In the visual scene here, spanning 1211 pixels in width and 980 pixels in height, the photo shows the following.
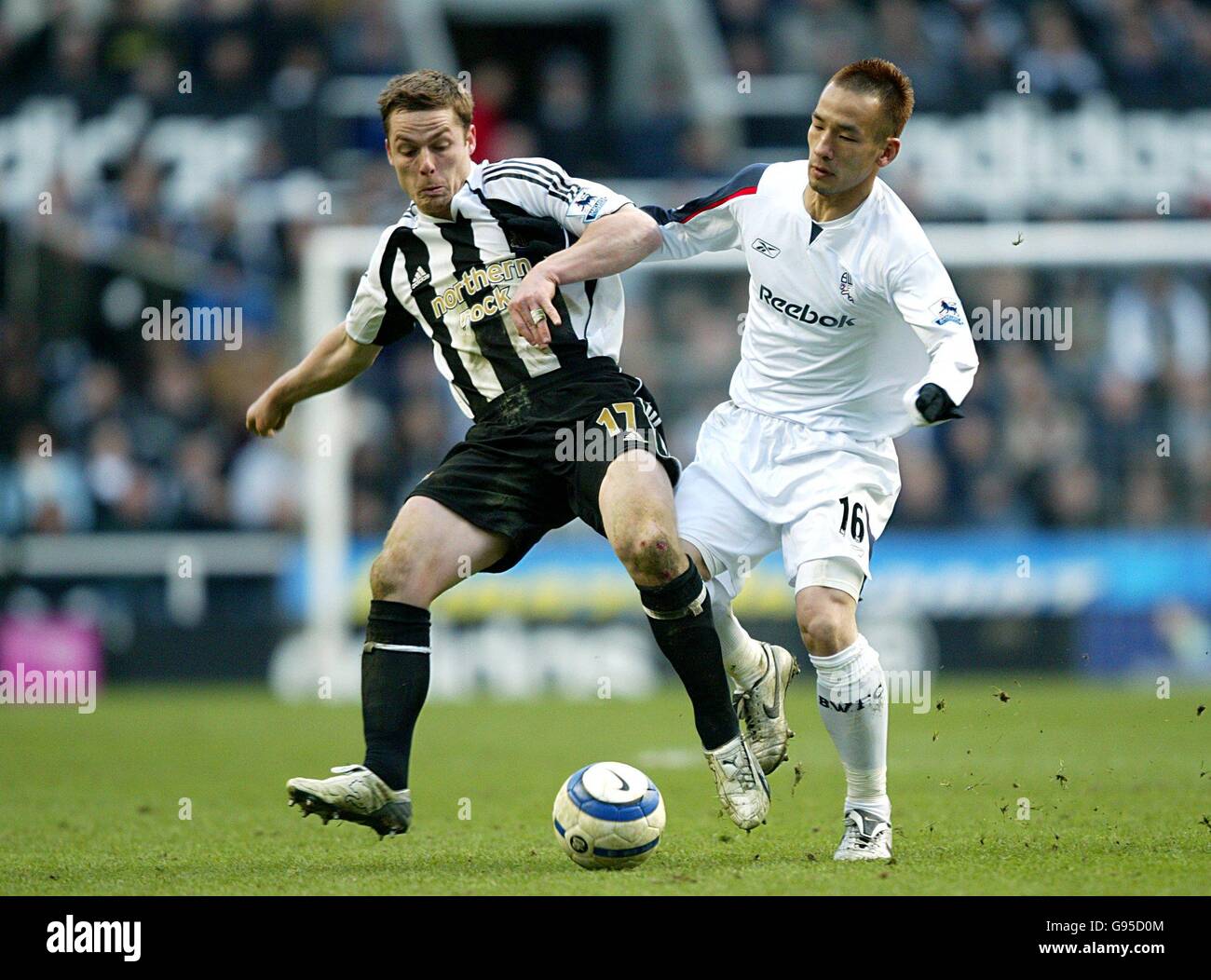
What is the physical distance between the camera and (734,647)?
20.4 ft

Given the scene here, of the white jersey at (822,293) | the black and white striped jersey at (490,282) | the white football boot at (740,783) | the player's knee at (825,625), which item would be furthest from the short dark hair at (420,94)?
the white football boot at (740,783)

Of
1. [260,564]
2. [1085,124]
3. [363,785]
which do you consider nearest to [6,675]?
[260,564]

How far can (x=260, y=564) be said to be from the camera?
14.1 meters

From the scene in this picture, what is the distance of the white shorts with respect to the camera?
5742 mm

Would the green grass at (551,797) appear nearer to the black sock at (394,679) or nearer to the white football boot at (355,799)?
the white football boot at (355,799)

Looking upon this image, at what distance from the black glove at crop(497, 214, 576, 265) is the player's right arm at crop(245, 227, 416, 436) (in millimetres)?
459

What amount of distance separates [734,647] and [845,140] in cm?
183

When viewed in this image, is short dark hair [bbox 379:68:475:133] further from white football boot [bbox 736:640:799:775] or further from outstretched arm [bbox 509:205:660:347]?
white football boot [bbox 736:640:799:775]

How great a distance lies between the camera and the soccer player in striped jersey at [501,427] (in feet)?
18.5

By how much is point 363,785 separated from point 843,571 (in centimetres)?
169

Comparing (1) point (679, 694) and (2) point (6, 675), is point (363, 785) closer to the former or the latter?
(1) point (679, 694)

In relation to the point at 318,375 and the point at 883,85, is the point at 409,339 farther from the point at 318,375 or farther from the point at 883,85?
the point at 883,85

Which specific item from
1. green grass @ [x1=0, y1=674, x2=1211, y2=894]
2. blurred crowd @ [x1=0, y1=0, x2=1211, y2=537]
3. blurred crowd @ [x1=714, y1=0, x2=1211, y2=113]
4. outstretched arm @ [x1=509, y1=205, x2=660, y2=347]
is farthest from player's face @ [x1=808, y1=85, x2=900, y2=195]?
blurred crowd @ [x1=714, y1=0, x2=1211, y2=113]

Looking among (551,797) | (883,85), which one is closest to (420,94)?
(883,85)
